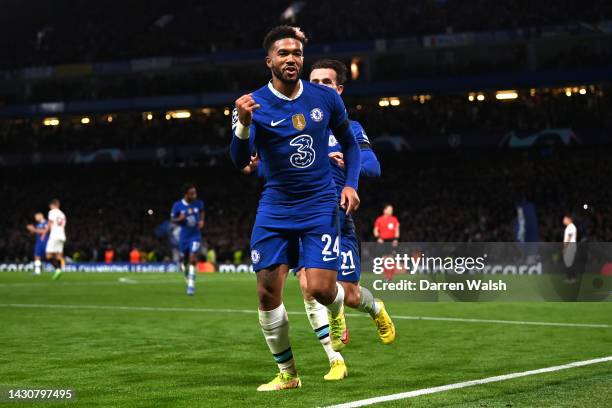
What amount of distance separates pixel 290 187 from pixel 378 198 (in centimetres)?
3729

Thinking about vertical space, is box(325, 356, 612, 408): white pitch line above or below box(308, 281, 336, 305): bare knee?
below

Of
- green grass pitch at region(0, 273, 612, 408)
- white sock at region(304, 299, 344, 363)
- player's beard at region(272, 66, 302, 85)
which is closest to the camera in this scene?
green grass pitch at region(0, 273, 612, 408)

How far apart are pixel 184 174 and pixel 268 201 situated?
151ft

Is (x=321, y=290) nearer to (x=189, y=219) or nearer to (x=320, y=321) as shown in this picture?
(x=320, y=321)

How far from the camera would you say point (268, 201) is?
6.70 m

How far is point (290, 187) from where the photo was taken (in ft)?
21.7

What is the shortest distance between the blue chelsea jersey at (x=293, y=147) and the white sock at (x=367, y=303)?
206 cm

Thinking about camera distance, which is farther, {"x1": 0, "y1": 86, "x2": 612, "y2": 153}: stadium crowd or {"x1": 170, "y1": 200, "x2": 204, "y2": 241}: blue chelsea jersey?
{"x1": 0, "y1": 86, "x2": 612, "y2": 153}: stadium crowd

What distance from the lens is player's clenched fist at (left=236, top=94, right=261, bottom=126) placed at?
611cm

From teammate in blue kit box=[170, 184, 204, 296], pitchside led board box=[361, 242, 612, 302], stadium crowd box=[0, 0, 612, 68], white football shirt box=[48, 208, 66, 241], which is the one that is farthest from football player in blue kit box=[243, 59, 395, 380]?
stadium crowd box=[0, 0, 612, 68]

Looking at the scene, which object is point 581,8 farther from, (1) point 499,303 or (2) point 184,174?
(1) point 499,303

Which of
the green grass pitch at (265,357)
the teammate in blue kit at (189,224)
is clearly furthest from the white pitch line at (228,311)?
the teammate in blue kit at (189,224)

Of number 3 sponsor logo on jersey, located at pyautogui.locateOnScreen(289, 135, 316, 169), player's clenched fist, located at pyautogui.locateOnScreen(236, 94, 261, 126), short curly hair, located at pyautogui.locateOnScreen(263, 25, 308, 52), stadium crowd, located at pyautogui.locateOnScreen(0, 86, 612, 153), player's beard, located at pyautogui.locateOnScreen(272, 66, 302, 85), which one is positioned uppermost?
stadium crowd, located at pyautogui.locateOnScreen(0, 86, 612, 153)

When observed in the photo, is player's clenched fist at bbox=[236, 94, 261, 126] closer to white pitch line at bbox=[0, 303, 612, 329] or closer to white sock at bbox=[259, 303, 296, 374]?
white sock at bbox=[259, 303, 296, 374]
